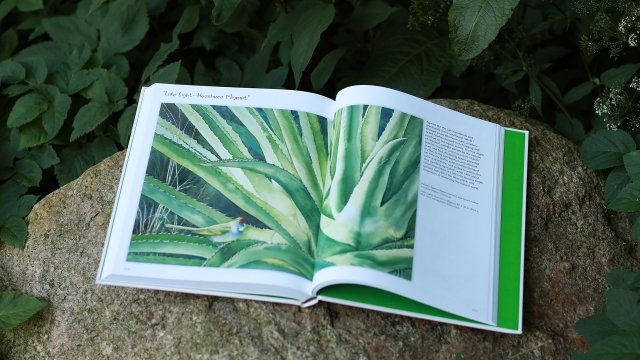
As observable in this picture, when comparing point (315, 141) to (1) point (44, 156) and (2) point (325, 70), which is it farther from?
(1) point (44, 156)

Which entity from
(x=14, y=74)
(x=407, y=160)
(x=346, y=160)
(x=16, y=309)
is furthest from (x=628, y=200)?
(x=14, y=74)

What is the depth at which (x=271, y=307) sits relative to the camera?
3.67ft

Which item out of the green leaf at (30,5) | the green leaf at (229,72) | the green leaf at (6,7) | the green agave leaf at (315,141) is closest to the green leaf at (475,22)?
the green agave leaf at (315,141)

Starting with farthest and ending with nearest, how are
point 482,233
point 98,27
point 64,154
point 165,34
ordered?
point 165,34
point 98,27
point 64,154
point 482,233

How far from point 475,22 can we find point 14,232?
3.76 feet

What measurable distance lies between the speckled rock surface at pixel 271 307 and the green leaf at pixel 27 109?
0.31 meters

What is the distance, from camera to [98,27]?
6.00 ft

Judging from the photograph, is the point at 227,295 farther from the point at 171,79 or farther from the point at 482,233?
the point at 171,79

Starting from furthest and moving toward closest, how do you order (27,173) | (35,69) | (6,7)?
(6,7) → (35,69) → (27,173)

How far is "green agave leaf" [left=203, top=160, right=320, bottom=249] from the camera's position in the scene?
3.79 ft

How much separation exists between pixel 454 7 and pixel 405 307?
70cm

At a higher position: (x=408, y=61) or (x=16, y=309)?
(x=408, y=61)

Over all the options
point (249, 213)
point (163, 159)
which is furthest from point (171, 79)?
point (249, 213)

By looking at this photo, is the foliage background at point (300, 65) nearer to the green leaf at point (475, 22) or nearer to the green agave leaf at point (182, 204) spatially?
the green leaf at point (475, 22)
